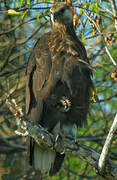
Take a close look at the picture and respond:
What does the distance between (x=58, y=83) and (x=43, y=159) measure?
1073mm

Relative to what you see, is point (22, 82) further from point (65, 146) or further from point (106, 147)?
point (106, 147)

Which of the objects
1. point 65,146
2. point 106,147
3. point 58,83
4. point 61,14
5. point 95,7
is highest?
point 95,7

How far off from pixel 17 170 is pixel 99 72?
7.14ft

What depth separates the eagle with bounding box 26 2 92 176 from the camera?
368 cm

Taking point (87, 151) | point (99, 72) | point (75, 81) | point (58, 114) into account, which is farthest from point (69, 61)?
point (99, 72)

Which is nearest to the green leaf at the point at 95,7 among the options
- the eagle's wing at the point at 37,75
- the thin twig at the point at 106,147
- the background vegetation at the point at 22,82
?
the eagle's wing at the point at 37,75

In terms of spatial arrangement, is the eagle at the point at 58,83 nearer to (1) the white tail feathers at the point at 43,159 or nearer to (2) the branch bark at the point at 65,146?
(1) the white tail feathers at the point at 43,159

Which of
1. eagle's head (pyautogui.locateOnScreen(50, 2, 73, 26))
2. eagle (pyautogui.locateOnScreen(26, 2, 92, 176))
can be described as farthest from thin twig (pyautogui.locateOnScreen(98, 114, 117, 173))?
eagle's head (pyautogui.locateOnScreen(50, 2, 73, 26))

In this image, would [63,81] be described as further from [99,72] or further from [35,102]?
[99,72]

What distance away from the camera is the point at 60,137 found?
3623 mm

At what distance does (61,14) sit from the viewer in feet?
12.9

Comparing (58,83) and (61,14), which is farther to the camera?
(61,14)

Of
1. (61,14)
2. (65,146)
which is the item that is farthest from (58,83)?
(61,14)

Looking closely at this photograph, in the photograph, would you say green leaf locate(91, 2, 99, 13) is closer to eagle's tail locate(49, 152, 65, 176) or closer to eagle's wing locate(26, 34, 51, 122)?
eagle's wing locate(26, 34, 51, 122)
